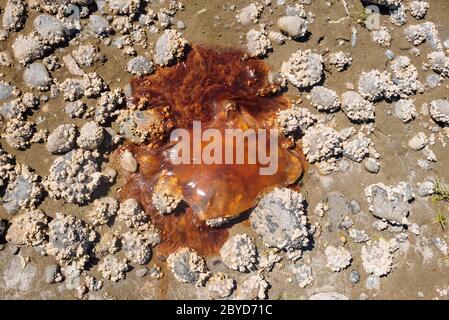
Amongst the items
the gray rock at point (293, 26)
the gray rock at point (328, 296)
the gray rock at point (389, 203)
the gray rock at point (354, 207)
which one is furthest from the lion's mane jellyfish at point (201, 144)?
the gray rock at point (328, 296)

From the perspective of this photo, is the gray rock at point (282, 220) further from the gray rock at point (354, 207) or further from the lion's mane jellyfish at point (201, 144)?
the gray rock at point (354, 207)

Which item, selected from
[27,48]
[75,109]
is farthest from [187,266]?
[27,48]

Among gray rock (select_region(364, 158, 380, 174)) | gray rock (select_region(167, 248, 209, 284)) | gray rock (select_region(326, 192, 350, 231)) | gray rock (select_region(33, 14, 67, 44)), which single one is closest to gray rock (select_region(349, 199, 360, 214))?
gray rock (select_region(326, 192, 350, 231))

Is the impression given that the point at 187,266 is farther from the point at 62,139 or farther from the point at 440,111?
the point at 440,111

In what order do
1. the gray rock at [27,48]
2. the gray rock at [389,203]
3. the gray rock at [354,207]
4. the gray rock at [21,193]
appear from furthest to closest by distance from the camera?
1. the gray rock at [354,207]
2. the gray rock at [389,203]
3. the gray rock at [27,48]
4. the gray rock at [21,193]

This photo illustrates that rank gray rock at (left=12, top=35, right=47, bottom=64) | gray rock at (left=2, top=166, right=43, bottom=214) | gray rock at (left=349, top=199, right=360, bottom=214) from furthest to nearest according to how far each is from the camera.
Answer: gray rock at (left=349, top=199, right=360, bottom=214), gray rock at (left=12, top=35, right=47, bottom=64), gray rock at (left=2, top=166, right=43, bottom=214)

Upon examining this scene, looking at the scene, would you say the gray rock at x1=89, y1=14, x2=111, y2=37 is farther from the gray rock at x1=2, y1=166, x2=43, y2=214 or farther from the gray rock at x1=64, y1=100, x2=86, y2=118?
the gray rock at x1=2, y1=166, x2=43, y2=214
